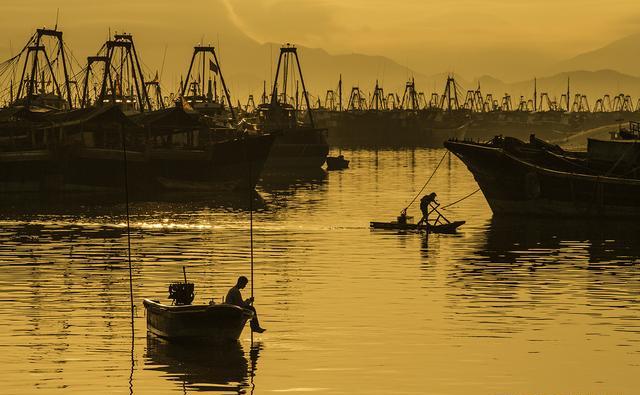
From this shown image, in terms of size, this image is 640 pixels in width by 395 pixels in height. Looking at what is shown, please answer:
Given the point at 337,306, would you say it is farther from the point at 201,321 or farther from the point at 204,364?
the point at 204,364

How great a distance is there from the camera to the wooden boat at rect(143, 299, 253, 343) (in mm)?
38594

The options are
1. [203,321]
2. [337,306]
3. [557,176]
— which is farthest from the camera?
[557,176]

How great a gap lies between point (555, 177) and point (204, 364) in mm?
50406

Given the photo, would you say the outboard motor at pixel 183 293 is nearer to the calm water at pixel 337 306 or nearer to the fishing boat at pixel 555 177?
the calm water at pixel 337 306

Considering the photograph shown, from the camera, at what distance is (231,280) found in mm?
56750

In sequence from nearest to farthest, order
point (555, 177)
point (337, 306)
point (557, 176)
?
point (337, 306), point (557, 176), point (555, 177)

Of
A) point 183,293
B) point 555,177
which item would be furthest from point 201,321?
point 555,177

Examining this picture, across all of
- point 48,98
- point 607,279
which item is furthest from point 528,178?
point 48,98

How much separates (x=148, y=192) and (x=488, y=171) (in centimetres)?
3802

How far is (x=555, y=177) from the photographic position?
84.5 metres

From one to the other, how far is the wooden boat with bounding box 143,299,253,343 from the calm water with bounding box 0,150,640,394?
1.60 feet

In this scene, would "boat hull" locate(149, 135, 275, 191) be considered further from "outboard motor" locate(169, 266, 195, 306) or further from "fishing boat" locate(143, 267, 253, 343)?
"fishing boat" locate(143, 267, 253, 343)

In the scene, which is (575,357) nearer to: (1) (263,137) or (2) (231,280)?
(2) (231,280)

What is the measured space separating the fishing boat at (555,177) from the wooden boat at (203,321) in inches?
1848
